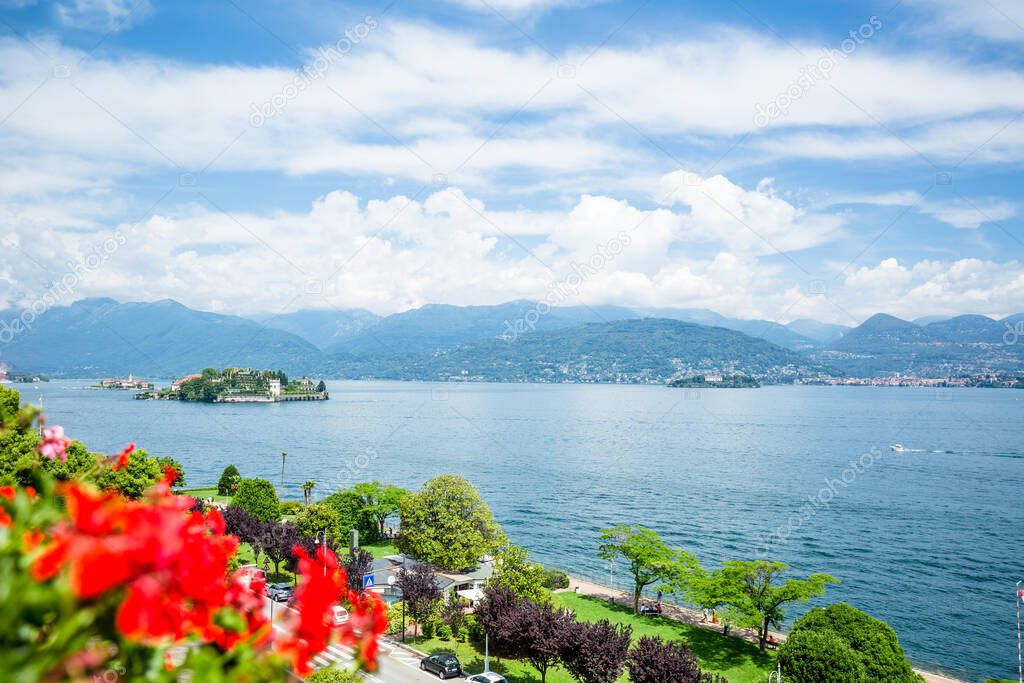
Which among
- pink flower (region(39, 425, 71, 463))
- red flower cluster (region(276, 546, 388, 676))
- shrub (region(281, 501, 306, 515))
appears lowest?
shrub (region(281, 501, 306, 515))

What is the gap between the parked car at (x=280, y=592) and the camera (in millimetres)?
29609

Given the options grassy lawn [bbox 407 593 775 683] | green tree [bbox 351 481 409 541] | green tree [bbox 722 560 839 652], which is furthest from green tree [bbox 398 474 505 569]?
green tree [bbox 722 560 839 652]

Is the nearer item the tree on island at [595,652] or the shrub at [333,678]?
the shrub at [333,678]

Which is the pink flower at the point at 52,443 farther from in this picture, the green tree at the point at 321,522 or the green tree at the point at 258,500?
the green tree at the point at 258,500

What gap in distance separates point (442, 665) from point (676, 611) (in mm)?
17762

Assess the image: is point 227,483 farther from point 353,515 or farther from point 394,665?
point 394,665

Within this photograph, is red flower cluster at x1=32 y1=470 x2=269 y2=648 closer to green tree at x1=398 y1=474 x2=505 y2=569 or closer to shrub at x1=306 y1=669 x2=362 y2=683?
shrub at x1=306 y1=669 x2=362 y2=683

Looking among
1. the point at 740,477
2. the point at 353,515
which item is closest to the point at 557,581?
the point at 353,515

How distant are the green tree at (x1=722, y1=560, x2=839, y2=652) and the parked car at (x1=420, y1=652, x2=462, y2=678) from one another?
1367cm

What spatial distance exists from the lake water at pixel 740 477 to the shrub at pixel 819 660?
1294cm

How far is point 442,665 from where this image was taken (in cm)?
2256

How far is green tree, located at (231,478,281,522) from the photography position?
4513 centimetres

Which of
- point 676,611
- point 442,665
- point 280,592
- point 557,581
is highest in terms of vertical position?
point 442,665

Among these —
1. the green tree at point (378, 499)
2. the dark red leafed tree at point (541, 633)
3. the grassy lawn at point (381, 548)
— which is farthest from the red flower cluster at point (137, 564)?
the green tree at point (378, 499)
